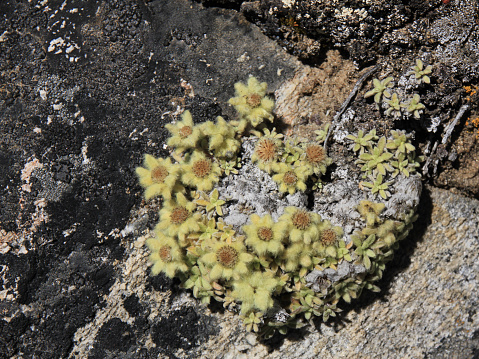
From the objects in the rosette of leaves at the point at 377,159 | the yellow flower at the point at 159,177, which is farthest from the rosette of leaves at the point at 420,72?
the yellow flower at the point at 159,177

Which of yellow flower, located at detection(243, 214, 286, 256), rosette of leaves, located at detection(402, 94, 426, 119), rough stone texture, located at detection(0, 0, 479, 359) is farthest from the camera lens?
rough stone texture, located at detection(0, 0, 479, 359)

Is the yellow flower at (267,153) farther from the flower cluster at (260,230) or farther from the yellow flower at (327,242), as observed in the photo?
the yellow flower at (327,242)

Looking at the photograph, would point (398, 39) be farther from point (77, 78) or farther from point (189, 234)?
point (77, 78)

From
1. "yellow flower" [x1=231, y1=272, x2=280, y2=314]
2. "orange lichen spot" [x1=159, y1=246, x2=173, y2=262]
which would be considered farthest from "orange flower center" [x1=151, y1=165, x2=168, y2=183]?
"yellow flower" [x1=231, y1=272, x2=280, y2=314]

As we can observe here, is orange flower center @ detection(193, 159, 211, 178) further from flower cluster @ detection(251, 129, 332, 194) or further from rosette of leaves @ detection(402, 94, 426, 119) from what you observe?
rosette of leaves @ detection(402, 94, 426, 119)

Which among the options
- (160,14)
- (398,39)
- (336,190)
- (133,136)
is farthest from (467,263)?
(160,14)

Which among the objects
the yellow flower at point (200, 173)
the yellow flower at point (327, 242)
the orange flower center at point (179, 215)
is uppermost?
the yellow flower at point (200, 173)
